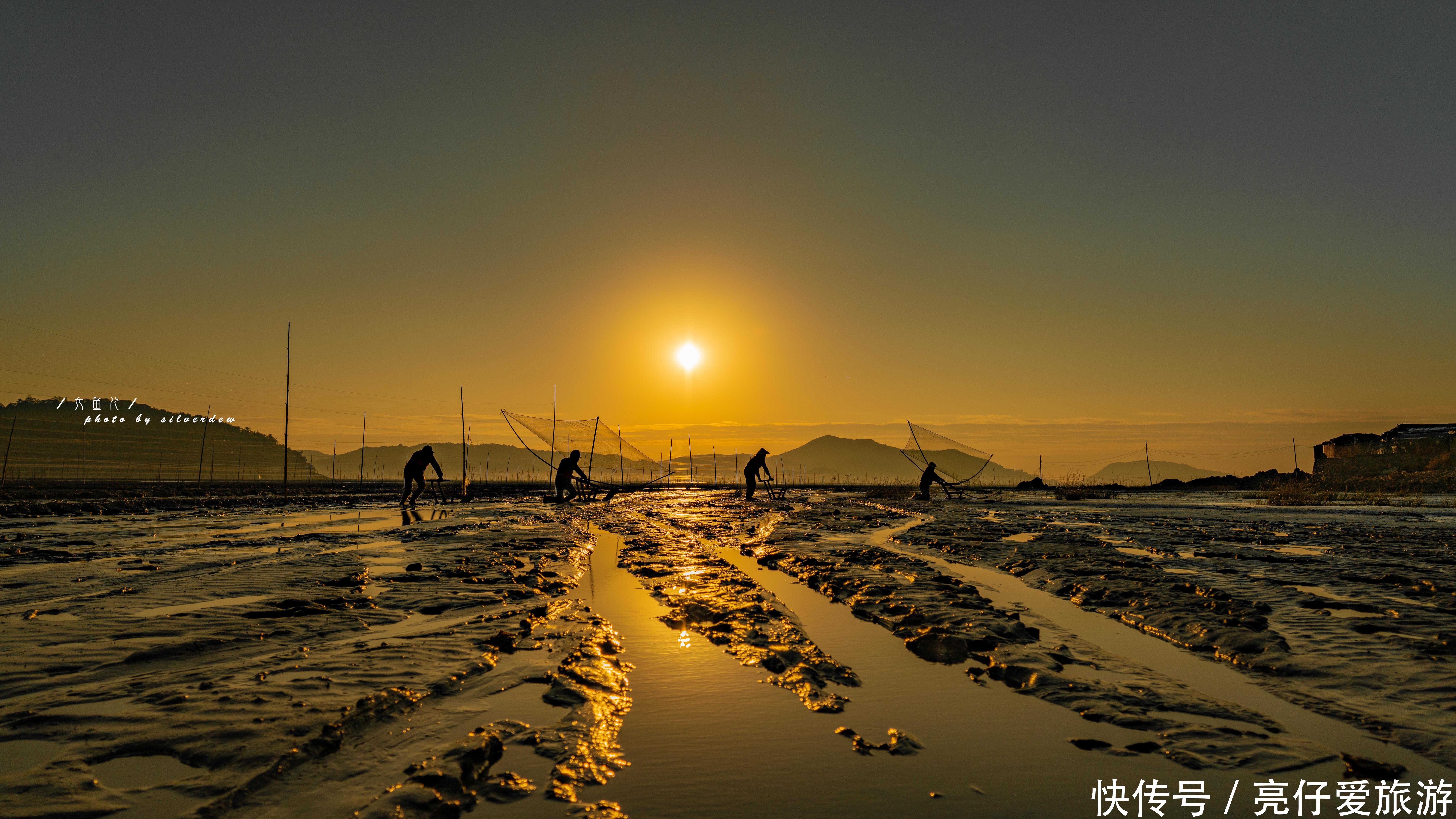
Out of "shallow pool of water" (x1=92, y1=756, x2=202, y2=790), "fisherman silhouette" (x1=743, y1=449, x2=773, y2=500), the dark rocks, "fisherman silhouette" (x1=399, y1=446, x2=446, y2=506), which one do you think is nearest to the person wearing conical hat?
"fisherman silhouette" (x1=399, y1=446, x2=446, y2=506)

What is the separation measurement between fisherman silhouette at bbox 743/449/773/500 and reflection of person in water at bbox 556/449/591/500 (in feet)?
31.1

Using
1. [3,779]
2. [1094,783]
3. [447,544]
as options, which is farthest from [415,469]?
[1094,783]

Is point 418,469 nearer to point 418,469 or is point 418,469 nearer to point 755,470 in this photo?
point 418,469

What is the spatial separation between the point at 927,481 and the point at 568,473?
22198 millimetres

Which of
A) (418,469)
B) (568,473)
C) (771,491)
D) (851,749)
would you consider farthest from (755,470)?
Answer: (851,749)

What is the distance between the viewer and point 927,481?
4266 centimetres

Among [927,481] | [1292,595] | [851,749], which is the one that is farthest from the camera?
[927,481]

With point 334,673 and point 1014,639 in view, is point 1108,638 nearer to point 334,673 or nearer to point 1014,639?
point 1014,639

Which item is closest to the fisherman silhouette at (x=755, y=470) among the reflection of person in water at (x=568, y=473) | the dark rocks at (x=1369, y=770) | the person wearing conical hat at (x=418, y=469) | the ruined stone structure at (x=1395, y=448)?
the reflection of person in water at (x=568, y=473)

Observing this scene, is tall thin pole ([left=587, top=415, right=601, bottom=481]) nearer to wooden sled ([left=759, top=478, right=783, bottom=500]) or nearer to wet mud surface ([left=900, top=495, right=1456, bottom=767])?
wooden sled ([left=759, top=478, right=783, bottom=500])

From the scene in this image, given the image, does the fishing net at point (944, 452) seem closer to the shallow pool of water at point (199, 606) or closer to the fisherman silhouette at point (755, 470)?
the fisherman silhouette at point (755, 470)

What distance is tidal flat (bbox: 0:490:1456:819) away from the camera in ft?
13.5

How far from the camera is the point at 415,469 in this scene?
103ft

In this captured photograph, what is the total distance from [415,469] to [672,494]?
36665 millimetres
